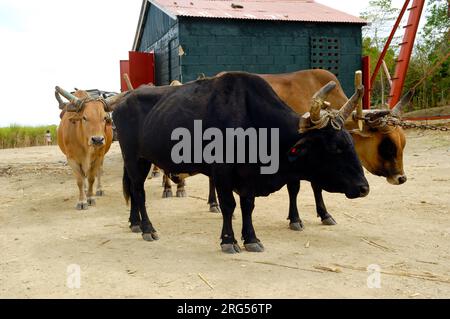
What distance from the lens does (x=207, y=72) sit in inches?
475

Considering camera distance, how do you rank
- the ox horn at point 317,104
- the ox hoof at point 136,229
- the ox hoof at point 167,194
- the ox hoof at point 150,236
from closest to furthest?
1. the ox horn at point 317,104
2. the ox hoof at point 150,236
3. the ox hoof at point 136,229
4. the ox hoof at point 167,194

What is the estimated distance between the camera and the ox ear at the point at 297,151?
446 centimetres

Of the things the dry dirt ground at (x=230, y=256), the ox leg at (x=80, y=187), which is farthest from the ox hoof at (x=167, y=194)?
the ox leg at (x=80, y=187)

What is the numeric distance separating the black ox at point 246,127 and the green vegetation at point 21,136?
2154 centimetres

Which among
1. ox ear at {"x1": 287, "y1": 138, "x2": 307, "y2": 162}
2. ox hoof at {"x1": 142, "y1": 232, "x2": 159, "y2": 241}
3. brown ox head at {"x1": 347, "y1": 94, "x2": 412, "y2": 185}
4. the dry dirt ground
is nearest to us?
the dry dirt ground

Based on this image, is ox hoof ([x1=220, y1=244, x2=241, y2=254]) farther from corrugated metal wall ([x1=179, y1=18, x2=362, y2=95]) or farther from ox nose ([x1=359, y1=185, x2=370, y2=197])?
corrugated metal wall ([x1=179, y1=18, x2=362, y2=95])

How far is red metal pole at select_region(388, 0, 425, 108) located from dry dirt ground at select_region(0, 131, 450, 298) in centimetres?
499

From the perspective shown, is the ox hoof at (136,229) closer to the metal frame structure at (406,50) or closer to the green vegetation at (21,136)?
the metal frame structure at (406,50)

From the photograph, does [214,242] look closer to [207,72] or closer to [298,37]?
[207,72]

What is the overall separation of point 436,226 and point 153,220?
3.41 meters

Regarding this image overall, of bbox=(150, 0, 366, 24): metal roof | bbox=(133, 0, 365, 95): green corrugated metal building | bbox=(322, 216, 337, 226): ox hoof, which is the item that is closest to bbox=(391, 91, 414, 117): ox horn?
bbox=(322, 216, 337, 226): ox hoof

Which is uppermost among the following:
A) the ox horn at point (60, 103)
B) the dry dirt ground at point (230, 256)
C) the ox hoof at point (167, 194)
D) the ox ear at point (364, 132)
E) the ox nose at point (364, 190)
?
the ox horn at point (60, 103)

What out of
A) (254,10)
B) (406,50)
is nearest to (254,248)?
(254,10)

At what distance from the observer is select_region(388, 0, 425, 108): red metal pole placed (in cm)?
1284
